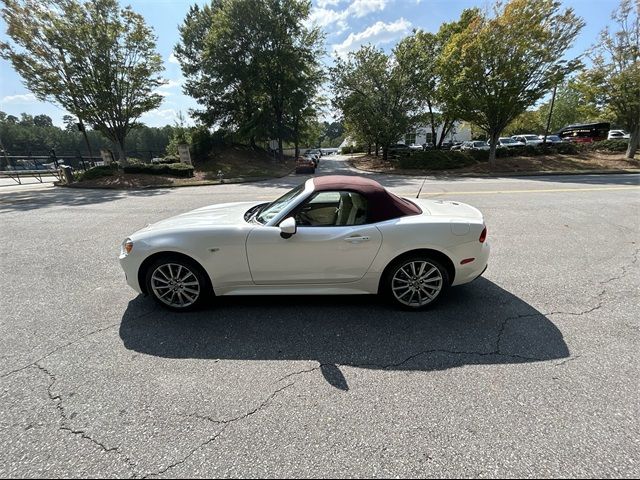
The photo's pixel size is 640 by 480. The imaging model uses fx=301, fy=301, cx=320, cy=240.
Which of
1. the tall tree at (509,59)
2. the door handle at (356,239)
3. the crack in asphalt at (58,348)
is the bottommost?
the crack in asphalt at (58,348)

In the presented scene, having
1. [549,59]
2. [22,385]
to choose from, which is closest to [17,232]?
[22,385]

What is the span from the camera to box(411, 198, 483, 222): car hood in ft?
10.9

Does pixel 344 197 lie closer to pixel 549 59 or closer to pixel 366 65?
pixel 549 59

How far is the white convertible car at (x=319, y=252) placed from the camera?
3020mm

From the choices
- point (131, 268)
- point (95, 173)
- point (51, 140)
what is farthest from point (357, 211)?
point (51, 140)

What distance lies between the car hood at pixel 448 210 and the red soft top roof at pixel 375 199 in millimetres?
219

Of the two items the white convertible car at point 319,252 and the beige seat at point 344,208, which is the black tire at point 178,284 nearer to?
the white convertible car at point 319,252

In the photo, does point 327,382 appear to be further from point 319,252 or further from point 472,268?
point 472,268

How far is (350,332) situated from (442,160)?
22.7m

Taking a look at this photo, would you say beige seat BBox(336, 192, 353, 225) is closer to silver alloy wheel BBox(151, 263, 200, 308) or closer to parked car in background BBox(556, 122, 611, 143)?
silver alloy wheel BBox(151, 263, 200, 308)

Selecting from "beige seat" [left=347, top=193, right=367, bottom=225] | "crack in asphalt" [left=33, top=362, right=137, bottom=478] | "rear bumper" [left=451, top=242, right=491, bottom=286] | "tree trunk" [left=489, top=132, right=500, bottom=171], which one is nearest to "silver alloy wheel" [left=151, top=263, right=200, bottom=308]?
"crack in asphalt" [left=33, top=362, right=137, bottom=478]

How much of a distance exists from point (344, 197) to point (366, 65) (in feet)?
82.3

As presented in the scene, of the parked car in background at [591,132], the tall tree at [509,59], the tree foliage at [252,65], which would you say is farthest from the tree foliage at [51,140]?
the parked car in background at [591,132]

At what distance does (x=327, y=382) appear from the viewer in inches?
90.5
